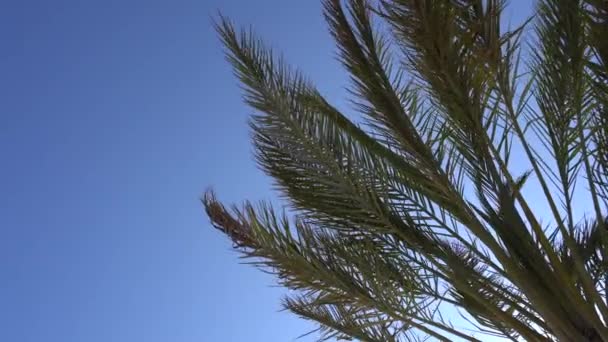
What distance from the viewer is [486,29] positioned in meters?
4.01

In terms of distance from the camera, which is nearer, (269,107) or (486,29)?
(486,29)

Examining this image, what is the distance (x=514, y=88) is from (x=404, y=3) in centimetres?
84

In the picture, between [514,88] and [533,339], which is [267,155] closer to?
[514,88]

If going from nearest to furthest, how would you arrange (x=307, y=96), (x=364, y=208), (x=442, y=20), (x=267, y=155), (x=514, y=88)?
(x=442, y=20)
(x=514, y=88)
(x=364, y=208)
(x=307, y=96)
(x=267, y=155)

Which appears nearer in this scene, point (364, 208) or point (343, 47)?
point (364, 208)

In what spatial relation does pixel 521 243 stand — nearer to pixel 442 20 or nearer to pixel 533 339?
pixel 533 339

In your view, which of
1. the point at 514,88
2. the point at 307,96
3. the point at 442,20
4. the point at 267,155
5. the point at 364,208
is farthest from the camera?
the point at 267,155

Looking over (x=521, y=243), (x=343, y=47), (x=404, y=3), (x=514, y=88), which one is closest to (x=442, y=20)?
(x=404, y=3)

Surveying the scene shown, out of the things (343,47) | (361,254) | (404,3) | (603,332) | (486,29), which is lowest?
(603,332)

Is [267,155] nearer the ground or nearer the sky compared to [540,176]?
nearer the sky

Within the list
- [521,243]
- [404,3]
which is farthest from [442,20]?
[521,243]

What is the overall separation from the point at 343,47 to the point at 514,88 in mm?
1252

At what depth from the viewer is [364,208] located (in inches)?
180

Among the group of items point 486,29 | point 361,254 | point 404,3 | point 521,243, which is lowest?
point 521,243
